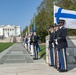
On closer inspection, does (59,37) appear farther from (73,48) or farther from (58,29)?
(73,48)

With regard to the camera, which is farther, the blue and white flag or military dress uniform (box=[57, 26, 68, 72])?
the blue and white flag

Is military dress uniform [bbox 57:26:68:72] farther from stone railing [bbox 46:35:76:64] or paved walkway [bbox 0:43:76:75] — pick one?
stone railing [bbox 46:35:76:64]

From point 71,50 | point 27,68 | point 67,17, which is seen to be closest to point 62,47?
point 27,68

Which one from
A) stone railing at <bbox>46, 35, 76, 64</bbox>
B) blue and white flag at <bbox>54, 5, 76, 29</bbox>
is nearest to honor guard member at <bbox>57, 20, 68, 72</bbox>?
stone railing at <bbox>46, 35, 76, 64</bbox>

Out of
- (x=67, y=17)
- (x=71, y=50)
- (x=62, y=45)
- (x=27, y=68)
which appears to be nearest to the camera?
(x=62, y=45)

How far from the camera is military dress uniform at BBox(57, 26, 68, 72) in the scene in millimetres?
10531

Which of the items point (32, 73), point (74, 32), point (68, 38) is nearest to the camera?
point (32, 73)

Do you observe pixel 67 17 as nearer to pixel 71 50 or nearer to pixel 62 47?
pixel 71 50

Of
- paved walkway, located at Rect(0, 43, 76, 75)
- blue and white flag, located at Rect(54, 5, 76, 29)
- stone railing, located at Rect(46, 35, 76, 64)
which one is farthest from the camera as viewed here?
blue and white flag, located at Rect(54, 5, 76, 29)

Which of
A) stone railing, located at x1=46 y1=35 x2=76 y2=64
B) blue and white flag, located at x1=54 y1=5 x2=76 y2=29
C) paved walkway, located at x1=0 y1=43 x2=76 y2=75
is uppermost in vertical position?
blue and white flag, located at x1=54 y1=5 x2=76 y2=29

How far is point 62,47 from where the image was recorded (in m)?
10.6

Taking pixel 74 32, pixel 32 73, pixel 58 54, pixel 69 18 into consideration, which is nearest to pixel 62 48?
pixel 58 54

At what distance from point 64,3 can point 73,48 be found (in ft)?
71.4

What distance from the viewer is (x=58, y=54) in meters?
10.9
